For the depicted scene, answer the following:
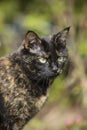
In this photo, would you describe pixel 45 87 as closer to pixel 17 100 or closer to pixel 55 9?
pixel 17 100

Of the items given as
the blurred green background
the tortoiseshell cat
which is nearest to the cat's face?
the tortoiseshell cat

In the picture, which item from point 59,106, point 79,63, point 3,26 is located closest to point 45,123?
point 59,106

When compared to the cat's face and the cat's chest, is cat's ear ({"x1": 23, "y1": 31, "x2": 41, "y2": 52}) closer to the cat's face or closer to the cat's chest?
the cat's face

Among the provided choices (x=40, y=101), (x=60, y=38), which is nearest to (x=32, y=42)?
(x=60, y=38)

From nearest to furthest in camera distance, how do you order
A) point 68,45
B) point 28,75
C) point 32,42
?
1. point 32,42
2. point 28,75
3. point 68,45

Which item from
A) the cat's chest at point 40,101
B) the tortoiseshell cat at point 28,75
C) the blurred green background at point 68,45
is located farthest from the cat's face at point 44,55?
the blurred green background at point 68,45

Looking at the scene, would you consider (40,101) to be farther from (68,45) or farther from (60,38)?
(68,45)

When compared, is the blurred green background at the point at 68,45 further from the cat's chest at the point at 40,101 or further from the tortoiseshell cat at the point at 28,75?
the tortoiseshell cat at the point at 28,75
